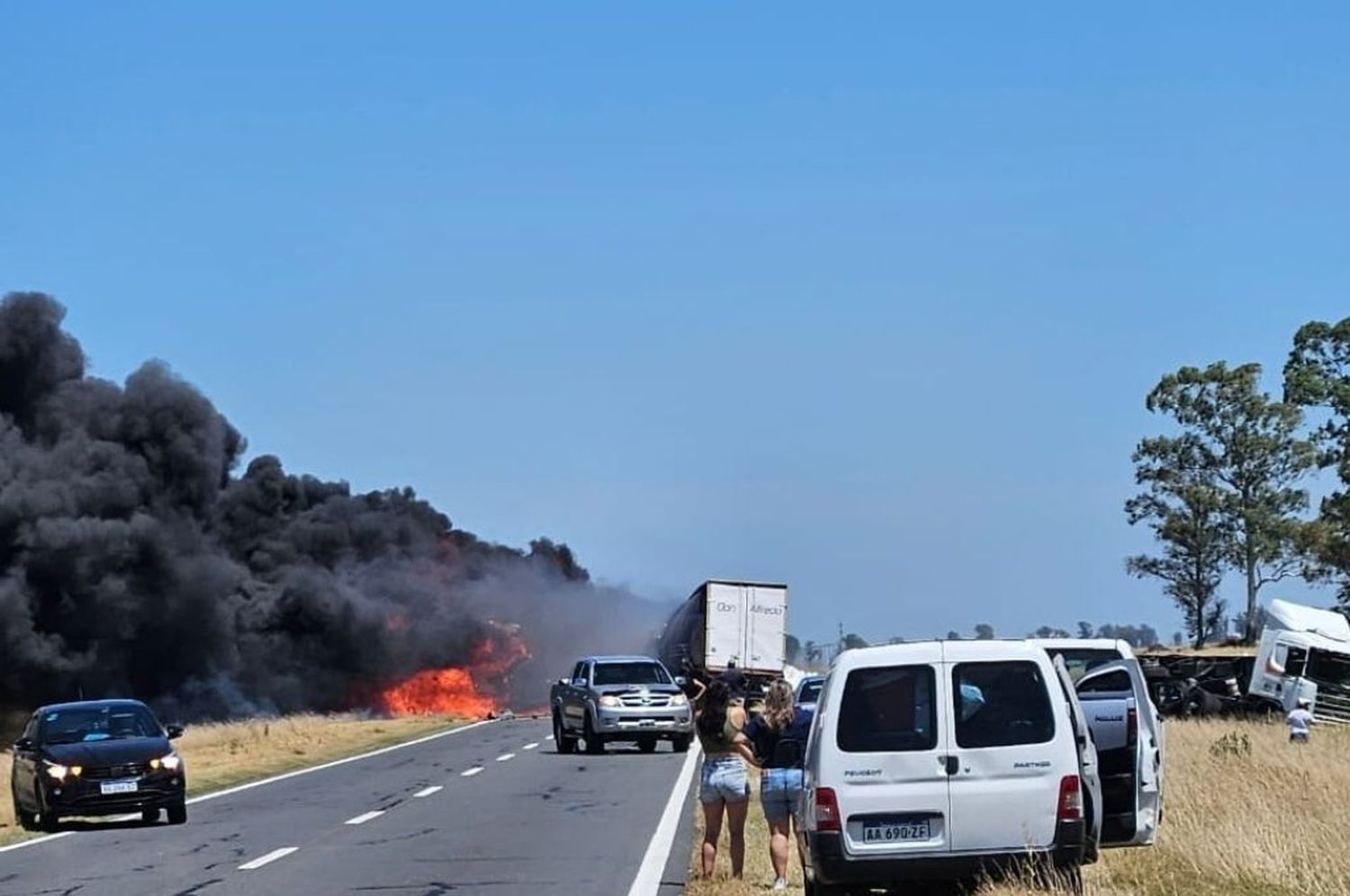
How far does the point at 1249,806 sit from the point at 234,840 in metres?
11.1

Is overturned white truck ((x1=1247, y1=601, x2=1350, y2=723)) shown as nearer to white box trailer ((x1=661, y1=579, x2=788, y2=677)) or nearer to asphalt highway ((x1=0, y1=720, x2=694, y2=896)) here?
white box trailer ((x1=661, y1=579, x2=788, y2=677))

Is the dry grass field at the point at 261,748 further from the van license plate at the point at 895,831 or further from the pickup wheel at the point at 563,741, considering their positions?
the van license plate at the point at 895,831

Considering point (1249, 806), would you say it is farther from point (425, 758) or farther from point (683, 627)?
point (683, 627)

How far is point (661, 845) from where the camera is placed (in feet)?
60.5

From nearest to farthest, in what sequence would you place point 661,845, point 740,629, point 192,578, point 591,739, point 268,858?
point 268,858, point 661,845, point 591,739, point 740,629, point 192,578

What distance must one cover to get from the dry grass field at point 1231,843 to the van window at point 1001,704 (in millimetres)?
995

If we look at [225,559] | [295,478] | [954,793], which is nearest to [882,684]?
[954,793]

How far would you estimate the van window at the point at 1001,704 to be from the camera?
40.0ft

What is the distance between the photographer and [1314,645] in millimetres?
43938

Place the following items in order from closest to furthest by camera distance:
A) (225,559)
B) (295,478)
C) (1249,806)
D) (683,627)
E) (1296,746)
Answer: (1249,806)
(1296,746)
(683,627)
(225,559)
(295,478)

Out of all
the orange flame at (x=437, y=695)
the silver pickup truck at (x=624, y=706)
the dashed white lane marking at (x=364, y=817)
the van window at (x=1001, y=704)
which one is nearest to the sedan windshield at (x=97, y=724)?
the dashed white lane marking at (x=364, y=817)

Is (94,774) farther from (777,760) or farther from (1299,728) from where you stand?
(1299,728)

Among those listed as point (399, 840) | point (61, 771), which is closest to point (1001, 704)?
point (399, 840)

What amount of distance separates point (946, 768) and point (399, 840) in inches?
359
